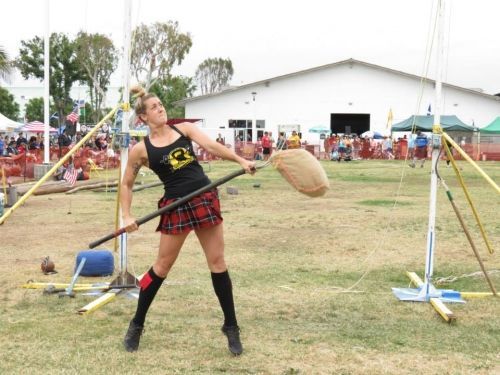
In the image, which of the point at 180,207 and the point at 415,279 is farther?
the point at 415,279

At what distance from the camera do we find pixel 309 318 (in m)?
5.57

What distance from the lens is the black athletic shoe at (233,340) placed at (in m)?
4.61

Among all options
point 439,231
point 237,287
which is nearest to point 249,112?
point 439,231

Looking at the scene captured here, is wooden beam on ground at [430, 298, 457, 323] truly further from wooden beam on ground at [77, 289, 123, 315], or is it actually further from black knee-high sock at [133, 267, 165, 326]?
wooden beam on ground at [77, 289, 123, 315]

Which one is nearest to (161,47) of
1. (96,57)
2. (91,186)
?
(96,57)

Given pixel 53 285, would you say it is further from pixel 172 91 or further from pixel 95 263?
pixel 172 91

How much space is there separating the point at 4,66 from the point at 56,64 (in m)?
27.2

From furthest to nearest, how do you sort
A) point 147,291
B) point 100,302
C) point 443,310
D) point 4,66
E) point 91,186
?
point 4,66, point 91,186, point 100,302, point 443,310, point 147,291

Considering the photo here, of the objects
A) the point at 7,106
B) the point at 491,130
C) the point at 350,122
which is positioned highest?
the point at 7,106

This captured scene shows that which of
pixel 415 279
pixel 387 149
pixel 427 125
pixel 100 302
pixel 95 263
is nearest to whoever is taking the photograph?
pixel 100 302

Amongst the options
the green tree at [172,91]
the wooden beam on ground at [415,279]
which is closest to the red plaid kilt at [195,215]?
the wooden beam on ground at [415,279]

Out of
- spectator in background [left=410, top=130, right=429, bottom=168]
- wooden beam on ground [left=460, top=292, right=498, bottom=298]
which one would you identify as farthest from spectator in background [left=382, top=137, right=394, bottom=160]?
wooden beam on ground [left=460, top=292, right=498, bottom=298]

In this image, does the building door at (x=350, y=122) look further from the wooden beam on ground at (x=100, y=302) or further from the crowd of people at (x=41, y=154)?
the wooden beam on ground at (x=100, y=302)

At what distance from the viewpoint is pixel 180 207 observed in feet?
15.1
